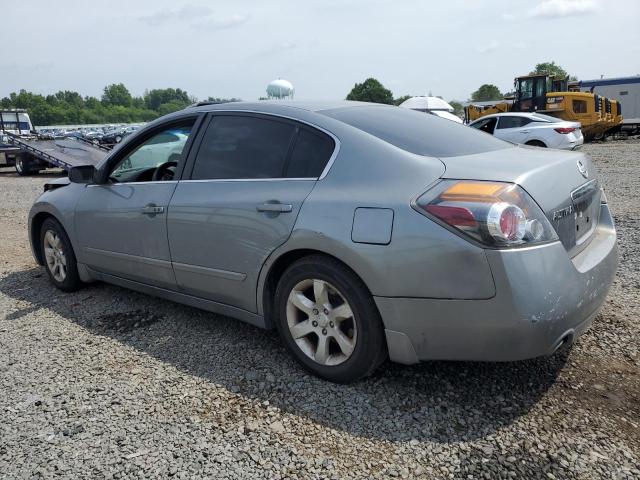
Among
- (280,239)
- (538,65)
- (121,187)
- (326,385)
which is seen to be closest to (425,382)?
(326,385)

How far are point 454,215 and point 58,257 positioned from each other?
3.82 meters

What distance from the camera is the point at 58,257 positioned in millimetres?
4887

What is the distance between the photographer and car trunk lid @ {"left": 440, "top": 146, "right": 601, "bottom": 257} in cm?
262

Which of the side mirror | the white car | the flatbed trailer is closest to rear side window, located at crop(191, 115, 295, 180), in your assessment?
the side mirror

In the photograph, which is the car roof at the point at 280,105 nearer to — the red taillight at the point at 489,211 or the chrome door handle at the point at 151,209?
the chrome door handle at the point at 151,209

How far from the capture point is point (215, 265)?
346 cm

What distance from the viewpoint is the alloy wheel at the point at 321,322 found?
292cm

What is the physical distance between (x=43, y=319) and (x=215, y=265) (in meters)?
1.76

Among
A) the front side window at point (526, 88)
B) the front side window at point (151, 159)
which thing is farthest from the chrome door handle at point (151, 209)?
the front side window at point (526, 88)

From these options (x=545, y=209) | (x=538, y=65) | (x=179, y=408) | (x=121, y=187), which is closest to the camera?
(x=545, y=209)

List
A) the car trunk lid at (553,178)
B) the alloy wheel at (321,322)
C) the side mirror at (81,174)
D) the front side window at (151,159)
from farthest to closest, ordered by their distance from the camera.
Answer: the side mirror at (81,174) → the front side window at (151,159) → the alloy wheel at (321,322) → the car trunk lid at (553,178)

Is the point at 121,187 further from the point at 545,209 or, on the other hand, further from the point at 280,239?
the point at 545,209

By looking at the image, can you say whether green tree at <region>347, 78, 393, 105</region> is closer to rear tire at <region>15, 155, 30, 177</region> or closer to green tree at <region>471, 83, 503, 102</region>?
green tree at <region>471, 83, 503, 102</region>

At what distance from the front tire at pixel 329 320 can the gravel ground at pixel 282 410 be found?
0.15 metres
